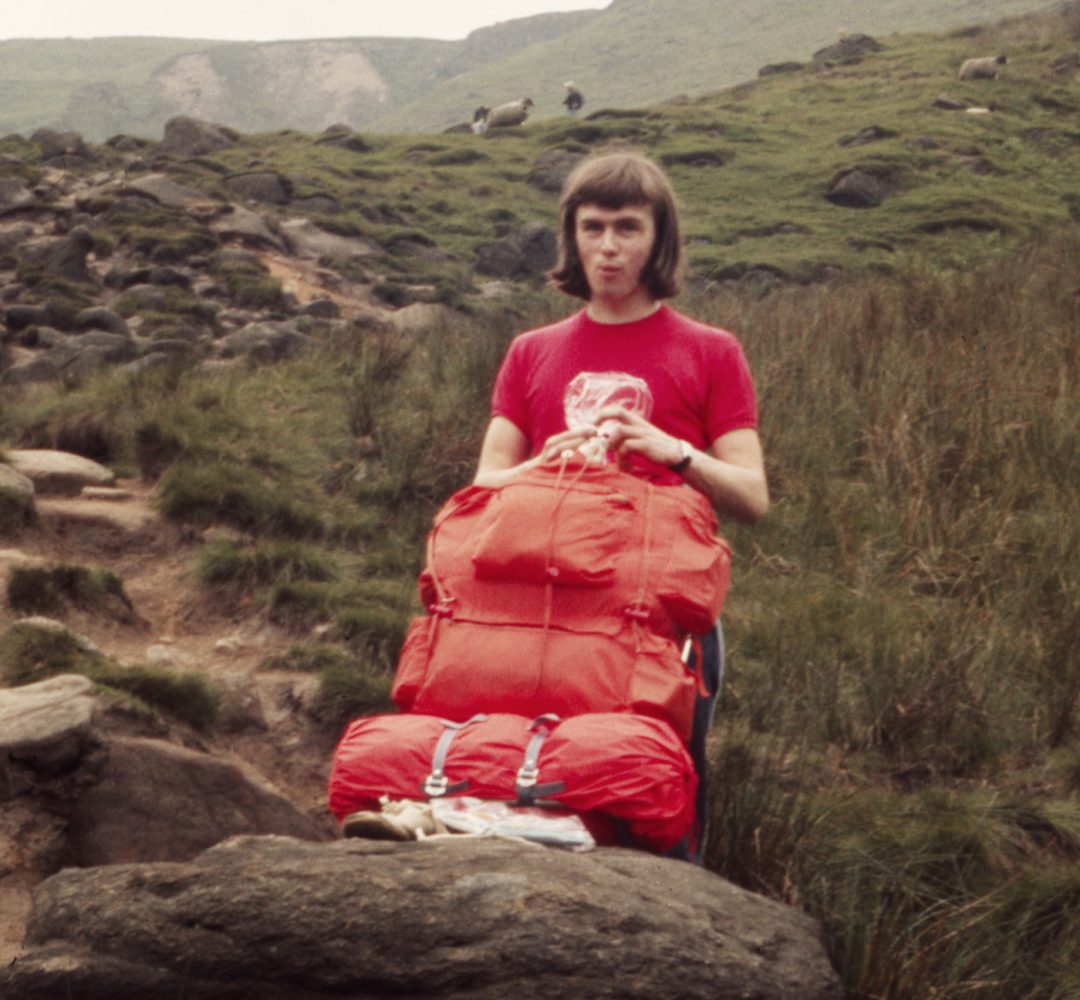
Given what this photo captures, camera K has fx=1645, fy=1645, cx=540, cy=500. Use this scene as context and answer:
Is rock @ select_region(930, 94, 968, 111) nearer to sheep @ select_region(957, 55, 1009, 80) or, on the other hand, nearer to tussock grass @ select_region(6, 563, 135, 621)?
sheep @ select_region(957, 55, 1009, 80)

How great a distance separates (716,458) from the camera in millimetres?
3426

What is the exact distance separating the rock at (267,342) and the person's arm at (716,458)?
8722mm

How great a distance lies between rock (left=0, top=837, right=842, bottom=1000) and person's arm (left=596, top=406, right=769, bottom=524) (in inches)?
35.9

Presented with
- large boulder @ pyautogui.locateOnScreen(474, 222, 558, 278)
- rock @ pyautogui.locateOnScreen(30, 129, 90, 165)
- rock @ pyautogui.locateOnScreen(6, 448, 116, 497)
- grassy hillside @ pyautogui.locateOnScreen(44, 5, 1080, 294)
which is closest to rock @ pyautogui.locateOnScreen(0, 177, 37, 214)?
grassy hillside @ pyautogui.locateOnScreen(44, 5, 1080, 294)

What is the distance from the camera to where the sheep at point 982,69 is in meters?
33.5

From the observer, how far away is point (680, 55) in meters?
81.4

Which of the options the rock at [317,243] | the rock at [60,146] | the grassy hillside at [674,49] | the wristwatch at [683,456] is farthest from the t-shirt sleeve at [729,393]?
the grassy hillside at [674,49]

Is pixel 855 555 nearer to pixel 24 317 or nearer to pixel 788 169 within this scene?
pixel 24 317

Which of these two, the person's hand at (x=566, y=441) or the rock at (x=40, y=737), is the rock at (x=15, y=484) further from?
the person's hand at (x=566, y=441)

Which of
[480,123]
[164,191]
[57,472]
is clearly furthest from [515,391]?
[480,123]

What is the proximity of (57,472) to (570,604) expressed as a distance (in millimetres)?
4716

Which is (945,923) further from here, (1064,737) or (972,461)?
(972,461)

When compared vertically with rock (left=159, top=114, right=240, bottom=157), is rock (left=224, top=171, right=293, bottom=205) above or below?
below

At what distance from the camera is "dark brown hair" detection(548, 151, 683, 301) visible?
3432mm
